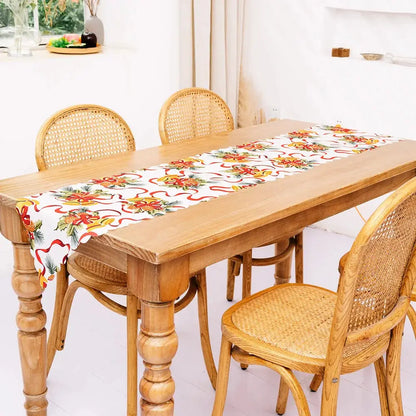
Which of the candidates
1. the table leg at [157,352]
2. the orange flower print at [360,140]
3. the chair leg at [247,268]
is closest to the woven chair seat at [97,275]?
the table leg at [157,352]

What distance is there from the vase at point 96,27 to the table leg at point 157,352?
8.14ft

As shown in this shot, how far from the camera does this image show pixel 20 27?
344 centimetres

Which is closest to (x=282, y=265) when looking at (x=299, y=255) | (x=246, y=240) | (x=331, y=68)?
(x=299, y=255)

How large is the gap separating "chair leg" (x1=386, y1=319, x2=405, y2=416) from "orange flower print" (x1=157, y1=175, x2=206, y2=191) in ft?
2.16

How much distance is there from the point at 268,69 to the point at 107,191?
2.25 m

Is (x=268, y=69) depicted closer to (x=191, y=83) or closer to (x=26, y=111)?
(x=191, y=83)

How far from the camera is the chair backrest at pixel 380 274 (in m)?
1.44

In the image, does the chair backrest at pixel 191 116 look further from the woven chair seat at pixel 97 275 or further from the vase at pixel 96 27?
the vase at pixel 96 27

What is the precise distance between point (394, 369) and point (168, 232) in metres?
0.73

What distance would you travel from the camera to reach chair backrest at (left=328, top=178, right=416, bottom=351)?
4.74 ft

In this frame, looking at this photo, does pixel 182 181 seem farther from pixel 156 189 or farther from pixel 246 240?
pixel 246 240

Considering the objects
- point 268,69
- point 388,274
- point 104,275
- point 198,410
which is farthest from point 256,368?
point 268,69

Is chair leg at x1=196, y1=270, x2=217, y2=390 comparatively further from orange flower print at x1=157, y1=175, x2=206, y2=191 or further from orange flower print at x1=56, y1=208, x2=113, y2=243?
orange flower print at x1=56, y1=208, x2=113, y2=243

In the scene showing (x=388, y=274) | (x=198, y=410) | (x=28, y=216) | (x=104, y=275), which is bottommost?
(x=198, y=410)
